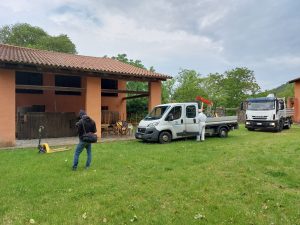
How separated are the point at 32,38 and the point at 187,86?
22508 millimetres

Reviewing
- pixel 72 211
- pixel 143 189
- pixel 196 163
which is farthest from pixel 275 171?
pixel 72 211

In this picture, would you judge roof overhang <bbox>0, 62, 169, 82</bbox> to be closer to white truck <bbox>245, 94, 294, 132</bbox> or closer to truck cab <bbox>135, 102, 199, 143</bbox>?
truck cab <bbox>135, 102, 199, 143</bbox>

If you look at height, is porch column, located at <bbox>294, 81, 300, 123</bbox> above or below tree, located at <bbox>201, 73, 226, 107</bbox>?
below

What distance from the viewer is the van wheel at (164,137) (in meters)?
13.8

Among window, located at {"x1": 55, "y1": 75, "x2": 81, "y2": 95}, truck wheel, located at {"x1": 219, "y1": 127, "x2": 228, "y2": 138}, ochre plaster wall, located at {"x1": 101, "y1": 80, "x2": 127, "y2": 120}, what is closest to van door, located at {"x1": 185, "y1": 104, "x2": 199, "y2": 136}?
truck wheel, located at {"x1": 219, "y1": 127, "x2": 228, "y2": 138}

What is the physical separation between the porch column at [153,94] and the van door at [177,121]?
141 inches

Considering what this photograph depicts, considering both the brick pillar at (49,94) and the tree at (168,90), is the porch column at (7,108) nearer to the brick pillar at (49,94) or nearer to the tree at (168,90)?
the brick pillar at (49,94)

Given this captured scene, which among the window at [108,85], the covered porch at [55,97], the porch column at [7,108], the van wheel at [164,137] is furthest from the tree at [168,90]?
the porch column at [7,108]

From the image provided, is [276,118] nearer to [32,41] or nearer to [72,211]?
[72,211]

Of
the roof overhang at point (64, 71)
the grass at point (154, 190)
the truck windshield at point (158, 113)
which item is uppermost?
the roof overhang at point (64, 71)

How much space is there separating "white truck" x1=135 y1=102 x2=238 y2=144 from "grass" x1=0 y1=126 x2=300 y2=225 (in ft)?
12.7

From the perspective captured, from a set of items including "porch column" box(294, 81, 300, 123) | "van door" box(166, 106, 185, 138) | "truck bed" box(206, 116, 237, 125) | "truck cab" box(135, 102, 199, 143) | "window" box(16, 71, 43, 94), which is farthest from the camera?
"porch column" box(294, 81, 300, 123)

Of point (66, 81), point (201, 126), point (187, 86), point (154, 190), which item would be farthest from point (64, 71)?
point (187, 86)

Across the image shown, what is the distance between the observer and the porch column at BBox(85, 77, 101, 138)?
51.1 ft
